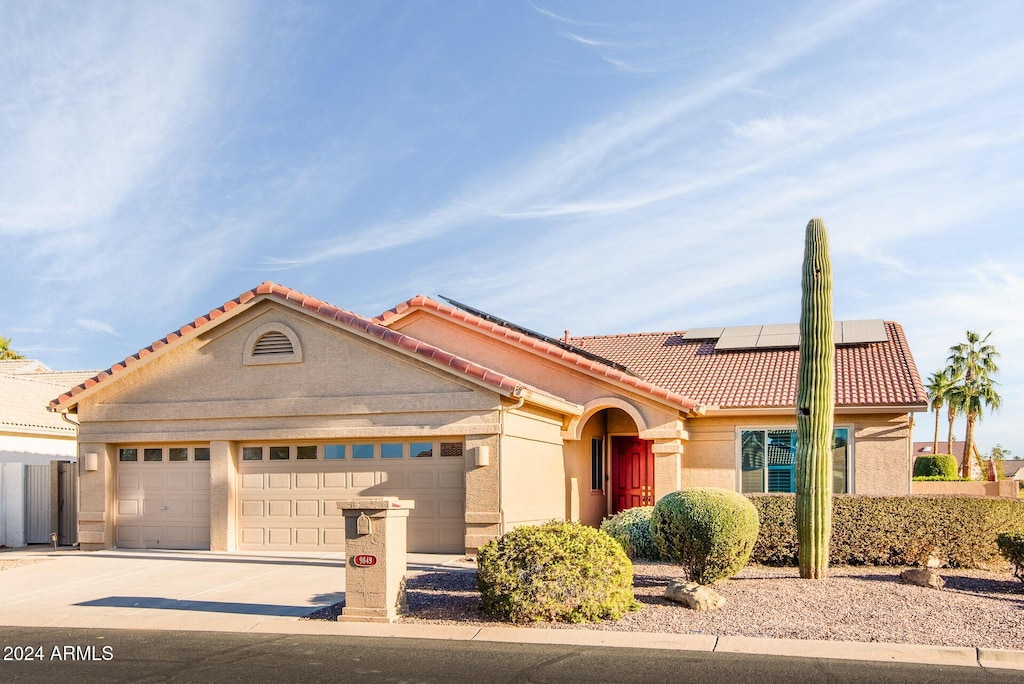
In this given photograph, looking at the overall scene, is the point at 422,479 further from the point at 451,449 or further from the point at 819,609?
the point at 819,609

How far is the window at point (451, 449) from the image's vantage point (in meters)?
18.2

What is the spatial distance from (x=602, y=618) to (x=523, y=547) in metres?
1.25

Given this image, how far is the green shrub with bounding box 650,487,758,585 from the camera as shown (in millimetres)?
13062

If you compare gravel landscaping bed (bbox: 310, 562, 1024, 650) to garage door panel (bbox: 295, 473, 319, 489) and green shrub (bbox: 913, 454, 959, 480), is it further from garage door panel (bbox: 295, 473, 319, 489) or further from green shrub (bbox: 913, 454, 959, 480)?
green shrub (bbox: 913, 454, 959, 480)

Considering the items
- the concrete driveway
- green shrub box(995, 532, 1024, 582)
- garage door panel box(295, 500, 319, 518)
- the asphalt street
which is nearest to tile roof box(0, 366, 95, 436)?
the concrete driveway

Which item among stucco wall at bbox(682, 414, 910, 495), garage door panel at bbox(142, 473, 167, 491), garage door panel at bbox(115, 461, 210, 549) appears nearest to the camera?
garage door panel at bbox(115, 461, 210, 549)

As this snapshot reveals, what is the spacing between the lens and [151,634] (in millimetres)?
11086

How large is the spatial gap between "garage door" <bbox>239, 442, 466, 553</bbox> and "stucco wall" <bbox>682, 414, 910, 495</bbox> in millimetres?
6127

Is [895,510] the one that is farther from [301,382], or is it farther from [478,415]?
[301,382]

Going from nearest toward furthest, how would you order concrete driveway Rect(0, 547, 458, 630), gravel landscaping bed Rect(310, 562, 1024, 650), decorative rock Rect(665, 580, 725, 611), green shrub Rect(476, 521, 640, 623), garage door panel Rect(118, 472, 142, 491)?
gravel landscaping bed Rect(310, 562, 1024, 650) → green shrub Rect(476, 521, 640, 623) → concrete driveway Rect(0, 547, 458, 630) → decorative rock Rect(665, 580, 725, 611) → garage door panel Rect(118, 472, 142, 491)

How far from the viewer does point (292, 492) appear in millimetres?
19125

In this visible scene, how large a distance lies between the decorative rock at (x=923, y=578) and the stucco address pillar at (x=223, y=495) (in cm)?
1236

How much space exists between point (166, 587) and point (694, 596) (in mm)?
7893

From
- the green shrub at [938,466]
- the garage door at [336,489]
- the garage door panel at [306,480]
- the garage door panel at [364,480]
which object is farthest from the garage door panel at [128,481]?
the green shrub at [938,466]
